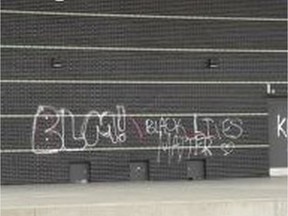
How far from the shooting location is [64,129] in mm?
25625

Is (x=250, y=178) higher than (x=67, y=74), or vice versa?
(x=67, y=74)

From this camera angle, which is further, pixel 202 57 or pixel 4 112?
pixel 202 57

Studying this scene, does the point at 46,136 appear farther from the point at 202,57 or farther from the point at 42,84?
the point at 202,57

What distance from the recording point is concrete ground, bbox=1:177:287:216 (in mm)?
16016

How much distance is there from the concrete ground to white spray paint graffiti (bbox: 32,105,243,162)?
212 cm

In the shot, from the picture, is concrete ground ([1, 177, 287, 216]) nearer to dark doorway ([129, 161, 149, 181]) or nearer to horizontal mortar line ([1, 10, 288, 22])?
dark doorway ([129, 161, 149, 181])

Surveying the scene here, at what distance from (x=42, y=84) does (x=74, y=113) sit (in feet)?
3.96

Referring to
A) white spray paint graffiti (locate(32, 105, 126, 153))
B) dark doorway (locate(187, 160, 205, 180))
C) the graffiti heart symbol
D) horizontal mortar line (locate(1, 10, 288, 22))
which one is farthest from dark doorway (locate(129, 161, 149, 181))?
horizontal mortar line (locate(1, 10, 288, 22))

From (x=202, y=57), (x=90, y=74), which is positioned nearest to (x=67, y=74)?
(x=90, y=74)

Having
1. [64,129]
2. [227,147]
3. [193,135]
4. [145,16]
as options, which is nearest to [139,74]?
[145,16]

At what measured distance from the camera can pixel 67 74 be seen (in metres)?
25.7

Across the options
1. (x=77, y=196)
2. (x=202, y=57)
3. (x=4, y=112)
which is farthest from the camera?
(x=202, y=57)

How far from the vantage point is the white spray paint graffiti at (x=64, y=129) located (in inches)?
1001

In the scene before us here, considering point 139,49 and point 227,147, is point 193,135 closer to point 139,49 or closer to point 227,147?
point 227,147
